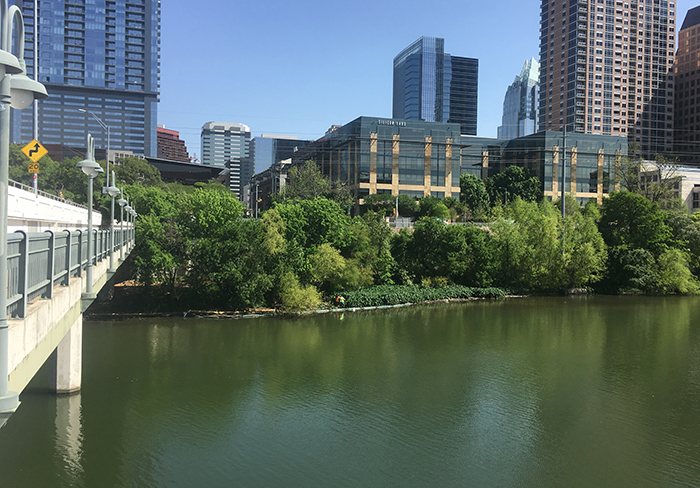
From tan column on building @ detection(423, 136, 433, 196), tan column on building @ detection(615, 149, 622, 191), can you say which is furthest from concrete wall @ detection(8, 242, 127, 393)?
tan column on building @ detection(615, 149, 622, 191)

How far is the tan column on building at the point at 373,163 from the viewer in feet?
291

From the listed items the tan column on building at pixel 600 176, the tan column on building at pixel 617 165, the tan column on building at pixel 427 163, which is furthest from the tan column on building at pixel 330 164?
the tan column on building at pixel 617 165

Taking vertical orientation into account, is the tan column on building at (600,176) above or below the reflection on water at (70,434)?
above

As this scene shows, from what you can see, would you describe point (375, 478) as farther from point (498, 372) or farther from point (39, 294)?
point (498, 372)

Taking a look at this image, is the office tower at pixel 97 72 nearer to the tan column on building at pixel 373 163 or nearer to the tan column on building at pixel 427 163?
the tan column on building at pixel 373 163

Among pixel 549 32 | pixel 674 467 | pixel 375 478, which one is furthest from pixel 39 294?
pixel 549 32

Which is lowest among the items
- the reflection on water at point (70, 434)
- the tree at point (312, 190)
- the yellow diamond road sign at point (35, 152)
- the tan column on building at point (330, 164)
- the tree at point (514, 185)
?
the reflection on water at point (70, 434)

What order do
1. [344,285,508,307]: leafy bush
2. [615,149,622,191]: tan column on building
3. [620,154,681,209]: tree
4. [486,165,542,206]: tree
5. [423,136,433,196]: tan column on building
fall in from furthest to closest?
1. [615,149,622,191]: tan column on building
2. [486,165,542,206]: tree
3. [423,136,433,196]: tan column on building
4. [620,154,681,209]: tree
5. [344,285,508,307]: leafy bush

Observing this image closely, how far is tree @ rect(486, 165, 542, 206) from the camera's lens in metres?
95.6

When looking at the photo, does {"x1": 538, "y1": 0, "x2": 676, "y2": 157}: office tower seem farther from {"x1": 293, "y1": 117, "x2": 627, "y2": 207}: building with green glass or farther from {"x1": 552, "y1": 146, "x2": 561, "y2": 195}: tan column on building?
{"x1": 552, "y1": 146, "x2": 561, "y2": 195}: tan column on building

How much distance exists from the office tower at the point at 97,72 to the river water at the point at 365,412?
12740 cm

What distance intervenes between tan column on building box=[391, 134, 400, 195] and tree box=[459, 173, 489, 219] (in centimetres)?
1116

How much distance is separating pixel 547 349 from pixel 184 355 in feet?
65.5

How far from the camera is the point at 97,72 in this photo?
14875cm
